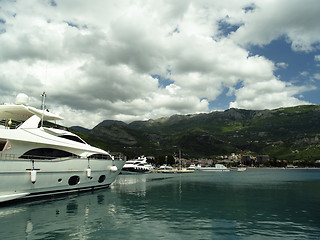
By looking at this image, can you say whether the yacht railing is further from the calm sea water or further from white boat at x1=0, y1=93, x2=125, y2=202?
the calm sea water

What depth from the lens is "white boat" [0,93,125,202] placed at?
2395 centimetres

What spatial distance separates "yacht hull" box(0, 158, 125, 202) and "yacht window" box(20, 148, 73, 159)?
1689mm

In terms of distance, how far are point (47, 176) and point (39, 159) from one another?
7.37ft

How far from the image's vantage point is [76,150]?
32344 millimetres

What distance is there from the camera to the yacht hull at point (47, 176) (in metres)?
23.1

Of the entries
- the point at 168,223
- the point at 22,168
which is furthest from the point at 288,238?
the point at 22,168

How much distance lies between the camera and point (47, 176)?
27.2 metres

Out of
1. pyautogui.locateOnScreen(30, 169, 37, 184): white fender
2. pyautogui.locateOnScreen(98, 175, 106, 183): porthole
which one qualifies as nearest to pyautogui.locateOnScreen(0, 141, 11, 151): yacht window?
pyautogui.locateOnScreen(30, 169, 37, 184): white fender

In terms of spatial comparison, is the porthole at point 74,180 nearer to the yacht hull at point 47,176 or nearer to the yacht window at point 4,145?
the yacht hull at point 47,176

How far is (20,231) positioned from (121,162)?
87.9 feet

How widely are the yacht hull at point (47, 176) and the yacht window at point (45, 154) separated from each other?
5.54 ft

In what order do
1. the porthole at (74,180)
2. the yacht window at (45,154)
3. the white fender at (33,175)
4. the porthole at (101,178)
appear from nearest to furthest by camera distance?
the white fender at (33,175)
the yacht window at (45,154)
the porthole at (74,180)
the porthole at (101,178)

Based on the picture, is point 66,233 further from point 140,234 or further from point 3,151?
point 3,151

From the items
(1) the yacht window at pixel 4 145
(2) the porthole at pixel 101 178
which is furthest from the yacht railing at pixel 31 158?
(2) the porthole at pixel 101 178
